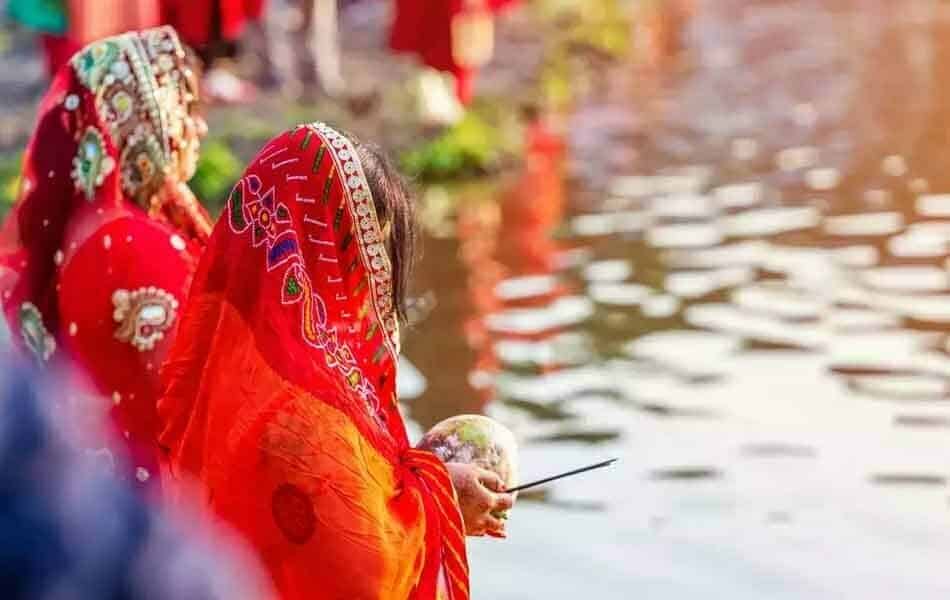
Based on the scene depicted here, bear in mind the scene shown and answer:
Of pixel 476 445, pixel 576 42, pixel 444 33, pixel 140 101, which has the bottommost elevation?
pixel 576 42

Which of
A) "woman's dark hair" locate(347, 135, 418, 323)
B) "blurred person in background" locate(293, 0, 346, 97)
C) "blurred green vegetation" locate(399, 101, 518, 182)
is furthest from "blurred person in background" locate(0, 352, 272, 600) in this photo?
"blurred person in background" locate(293, 0, 346, 97)

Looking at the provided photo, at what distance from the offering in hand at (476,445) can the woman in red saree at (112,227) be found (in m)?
0.70

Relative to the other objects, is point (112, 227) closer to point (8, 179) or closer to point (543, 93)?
point (8, 179)

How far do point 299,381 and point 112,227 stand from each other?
3.19 ft

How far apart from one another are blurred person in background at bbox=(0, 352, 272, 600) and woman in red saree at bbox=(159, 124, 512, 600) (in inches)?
39.2

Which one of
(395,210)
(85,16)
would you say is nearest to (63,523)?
(395,210)

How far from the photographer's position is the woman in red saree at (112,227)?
3.90m

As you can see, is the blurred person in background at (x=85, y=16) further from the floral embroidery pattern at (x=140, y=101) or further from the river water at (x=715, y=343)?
the floral embroidery pattern at (x=140, y=101)

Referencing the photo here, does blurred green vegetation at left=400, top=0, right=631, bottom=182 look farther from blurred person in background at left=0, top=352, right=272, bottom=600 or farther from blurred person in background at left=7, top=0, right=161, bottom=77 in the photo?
blurred person in background at left=0, top=352, right=272, bottom=600

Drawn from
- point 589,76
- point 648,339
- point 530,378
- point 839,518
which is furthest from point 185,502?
point 589,76

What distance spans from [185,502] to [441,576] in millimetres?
517

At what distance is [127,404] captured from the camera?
3939 mm

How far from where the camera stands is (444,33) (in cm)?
988

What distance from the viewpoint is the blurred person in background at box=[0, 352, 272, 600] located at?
190 centimetres
